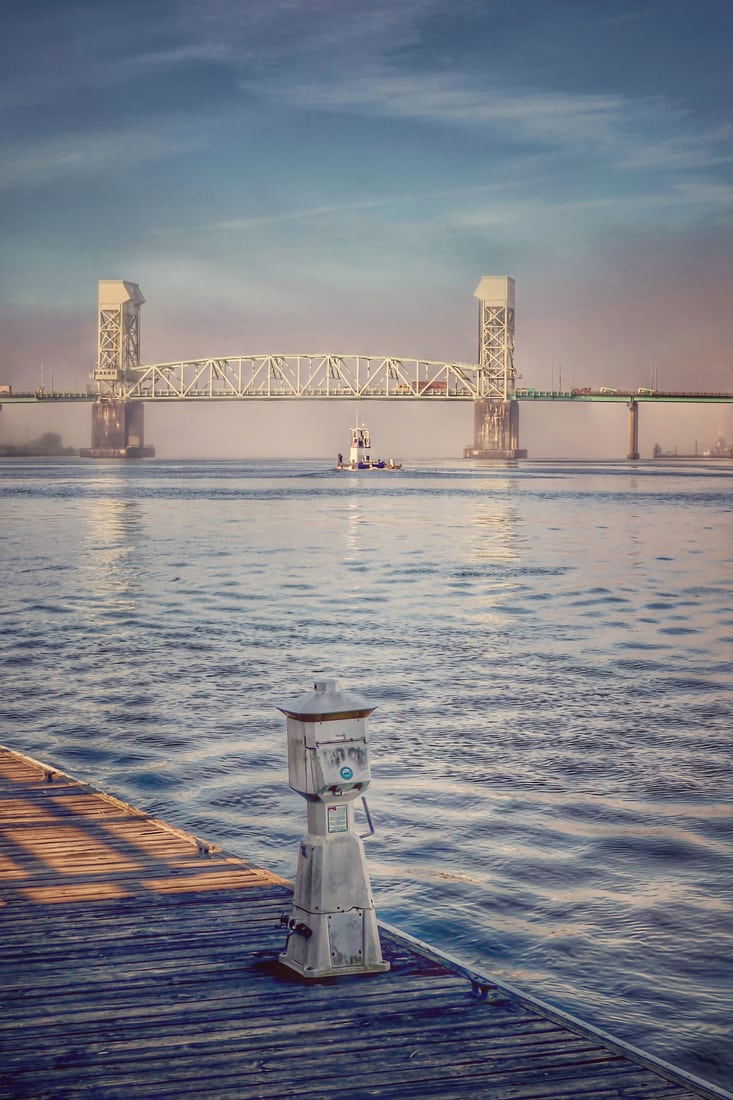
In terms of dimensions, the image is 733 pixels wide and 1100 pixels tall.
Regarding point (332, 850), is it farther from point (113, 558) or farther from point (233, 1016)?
point (113, 558)

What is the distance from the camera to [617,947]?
8477 millimetres

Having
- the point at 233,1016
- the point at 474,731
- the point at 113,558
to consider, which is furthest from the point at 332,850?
the point at 113,558

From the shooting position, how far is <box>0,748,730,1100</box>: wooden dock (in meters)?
4.90

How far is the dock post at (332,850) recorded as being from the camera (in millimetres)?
5996

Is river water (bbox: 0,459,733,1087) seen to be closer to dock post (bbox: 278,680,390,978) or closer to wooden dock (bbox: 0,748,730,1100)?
wooden dock (bbox: 0,748,730,1100)

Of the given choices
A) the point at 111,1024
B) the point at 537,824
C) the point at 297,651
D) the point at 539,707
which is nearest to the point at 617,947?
the point at 537,824

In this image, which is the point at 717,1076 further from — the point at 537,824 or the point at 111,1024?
the point at 537,824

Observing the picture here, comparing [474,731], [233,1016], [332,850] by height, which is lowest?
[474,731]

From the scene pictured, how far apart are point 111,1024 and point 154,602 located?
83.7ft

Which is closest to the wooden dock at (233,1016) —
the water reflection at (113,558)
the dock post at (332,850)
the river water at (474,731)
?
the dock post at (332,850)

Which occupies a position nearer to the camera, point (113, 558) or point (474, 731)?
point (474, 731)

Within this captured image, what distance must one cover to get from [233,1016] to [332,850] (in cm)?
94

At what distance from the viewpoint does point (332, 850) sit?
19.9 ft

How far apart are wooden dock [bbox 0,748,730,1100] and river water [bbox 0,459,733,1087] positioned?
194cm
